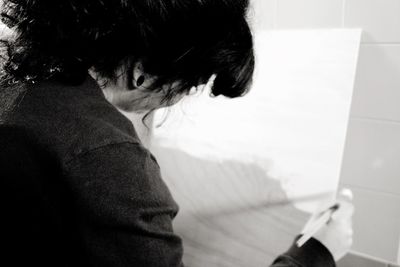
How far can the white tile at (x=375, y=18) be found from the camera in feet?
2.55

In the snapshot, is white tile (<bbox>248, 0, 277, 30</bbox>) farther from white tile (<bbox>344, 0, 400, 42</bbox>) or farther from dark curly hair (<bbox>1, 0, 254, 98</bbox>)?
dark curly hair (<bbox>1, 0, 254, 98</bbox>)

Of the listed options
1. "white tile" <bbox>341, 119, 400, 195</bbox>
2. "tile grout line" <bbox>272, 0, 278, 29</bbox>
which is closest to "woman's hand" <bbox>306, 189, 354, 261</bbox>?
"white tile" <bbox>341, 119, 400, 195</bbox>

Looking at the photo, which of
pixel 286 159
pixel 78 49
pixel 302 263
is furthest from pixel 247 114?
Answer: pixel 78 49

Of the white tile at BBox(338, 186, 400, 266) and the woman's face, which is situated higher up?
the woman's face

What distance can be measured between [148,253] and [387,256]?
724 millimetres

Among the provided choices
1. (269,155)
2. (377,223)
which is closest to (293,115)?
(269,155)

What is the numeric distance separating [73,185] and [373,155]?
72cm

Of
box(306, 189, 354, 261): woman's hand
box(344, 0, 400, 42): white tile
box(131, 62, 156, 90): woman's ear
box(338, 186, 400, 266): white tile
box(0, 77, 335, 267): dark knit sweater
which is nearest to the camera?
box(0, 77, 335, 267): dark knit sweater

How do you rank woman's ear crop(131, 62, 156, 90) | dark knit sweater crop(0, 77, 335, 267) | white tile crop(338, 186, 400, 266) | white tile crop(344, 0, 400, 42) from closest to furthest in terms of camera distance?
1. dark knit sweater crop(0, 77, 335, 267)
2. woman's ear crop(131, 62, 156, 90)
3. white tile crop(344, 0, 400, 42)
4. white tile crop(338, 186, 400, 266)

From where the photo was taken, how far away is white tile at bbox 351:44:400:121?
0.81 m

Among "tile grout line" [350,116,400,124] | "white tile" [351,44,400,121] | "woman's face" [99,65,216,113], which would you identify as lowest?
"tile grout line" [350,116,400,124]

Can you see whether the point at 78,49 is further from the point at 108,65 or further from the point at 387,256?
the point at 387,256

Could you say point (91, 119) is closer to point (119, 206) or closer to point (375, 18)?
point (119, 206)

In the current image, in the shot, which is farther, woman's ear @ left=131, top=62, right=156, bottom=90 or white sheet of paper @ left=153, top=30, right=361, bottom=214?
white sheet of paper @ left=153, top=30, right=361, bottom=214
